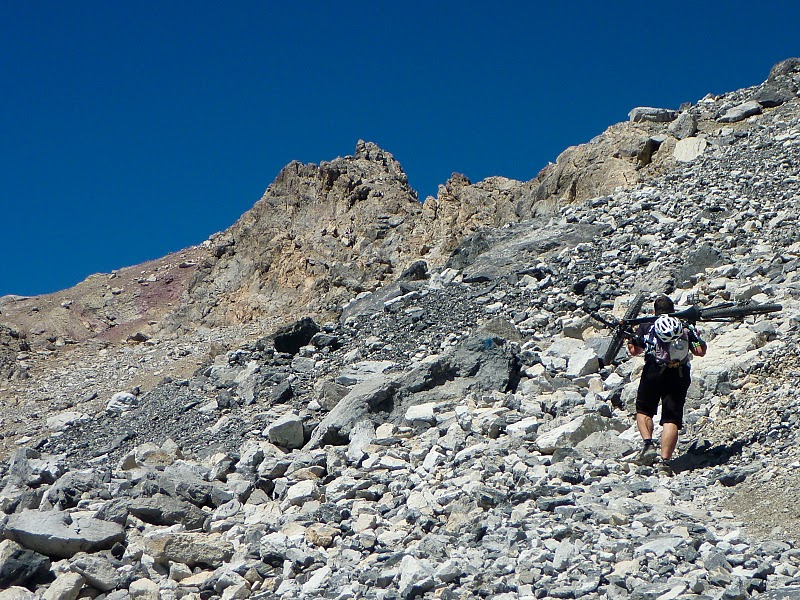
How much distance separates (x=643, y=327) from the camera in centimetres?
768

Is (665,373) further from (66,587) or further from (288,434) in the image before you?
(66,587)

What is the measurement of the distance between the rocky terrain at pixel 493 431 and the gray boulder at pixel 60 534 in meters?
0.02

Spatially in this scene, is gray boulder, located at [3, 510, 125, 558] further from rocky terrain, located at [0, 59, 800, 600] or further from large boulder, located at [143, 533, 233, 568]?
large boulder, located at [143, 533, 233, 568]

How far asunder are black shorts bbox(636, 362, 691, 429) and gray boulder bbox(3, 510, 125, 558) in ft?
15.9

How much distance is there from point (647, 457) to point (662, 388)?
634 millimetres

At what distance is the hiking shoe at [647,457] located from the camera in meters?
7.19

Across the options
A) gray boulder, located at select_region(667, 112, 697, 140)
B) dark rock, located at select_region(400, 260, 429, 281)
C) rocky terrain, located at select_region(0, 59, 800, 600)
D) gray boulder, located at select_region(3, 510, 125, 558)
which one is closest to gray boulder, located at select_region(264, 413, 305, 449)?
rocky terrain, located at select_region(0, 59, 800, 600)

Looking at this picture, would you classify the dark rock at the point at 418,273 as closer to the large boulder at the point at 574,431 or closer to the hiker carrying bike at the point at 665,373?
the large boulder at the point at 574,431

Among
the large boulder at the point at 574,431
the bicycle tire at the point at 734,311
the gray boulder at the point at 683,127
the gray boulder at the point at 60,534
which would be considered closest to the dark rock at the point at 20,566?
the gray boulder at the point at 60,534

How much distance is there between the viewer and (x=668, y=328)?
742cm

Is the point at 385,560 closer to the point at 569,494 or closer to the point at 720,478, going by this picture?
the point at 569,494

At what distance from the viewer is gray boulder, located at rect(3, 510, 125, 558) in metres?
7.59

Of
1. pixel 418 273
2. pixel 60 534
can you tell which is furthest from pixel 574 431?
pixel 418 273

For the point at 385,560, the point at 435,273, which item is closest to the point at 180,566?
the point at 385,560
